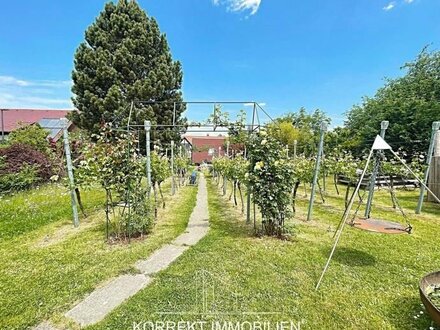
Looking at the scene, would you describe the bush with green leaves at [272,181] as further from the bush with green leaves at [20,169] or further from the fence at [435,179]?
the fence at [435,179]

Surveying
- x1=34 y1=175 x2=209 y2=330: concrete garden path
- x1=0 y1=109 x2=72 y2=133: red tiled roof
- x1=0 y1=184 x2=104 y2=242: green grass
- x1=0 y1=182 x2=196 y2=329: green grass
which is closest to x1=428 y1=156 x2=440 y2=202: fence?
x1=0 y1=182 x2=196 y2=329: green grass

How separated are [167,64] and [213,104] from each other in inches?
400

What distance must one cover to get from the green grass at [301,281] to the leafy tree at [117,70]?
9256mm

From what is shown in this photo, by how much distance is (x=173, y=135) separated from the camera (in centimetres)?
1373

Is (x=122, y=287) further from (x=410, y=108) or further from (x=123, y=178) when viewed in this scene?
(x=410, y=108)

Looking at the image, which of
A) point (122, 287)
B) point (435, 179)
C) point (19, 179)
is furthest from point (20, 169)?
point (435, 179)

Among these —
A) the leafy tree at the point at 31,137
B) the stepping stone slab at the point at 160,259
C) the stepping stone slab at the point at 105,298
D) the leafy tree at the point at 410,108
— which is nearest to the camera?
the stepping stone slab at the point at 105,298

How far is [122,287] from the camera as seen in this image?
2828 mm

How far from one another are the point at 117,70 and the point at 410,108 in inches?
615

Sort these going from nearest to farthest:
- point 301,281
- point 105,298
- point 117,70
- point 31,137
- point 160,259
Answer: point 105,298, point 301,281, point 160,259, point 31,137, point 117,70

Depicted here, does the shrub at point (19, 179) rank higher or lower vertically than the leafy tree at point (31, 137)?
lower

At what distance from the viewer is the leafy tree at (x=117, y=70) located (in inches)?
485

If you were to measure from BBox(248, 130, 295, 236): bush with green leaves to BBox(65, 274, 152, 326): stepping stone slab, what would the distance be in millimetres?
2208

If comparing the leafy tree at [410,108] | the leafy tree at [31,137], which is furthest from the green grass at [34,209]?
the leafy tree at [410,108]
